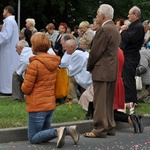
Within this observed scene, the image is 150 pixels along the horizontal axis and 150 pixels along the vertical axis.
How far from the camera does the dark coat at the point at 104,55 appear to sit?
11.0m

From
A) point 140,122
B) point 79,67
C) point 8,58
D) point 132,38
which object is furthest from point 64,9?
point 140,122

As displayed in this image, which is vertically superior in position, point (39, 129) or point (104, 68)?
point (104, 68)

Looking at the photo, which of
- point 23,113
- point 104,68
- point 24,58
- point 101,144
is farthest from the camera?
point 24,58

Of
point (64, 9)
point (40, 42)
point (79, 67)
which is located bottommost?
point (64, 9)

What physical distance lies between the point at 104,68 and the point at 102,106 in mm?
599

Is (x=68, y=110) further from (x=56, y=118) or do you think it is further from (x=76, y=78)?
(x=76, y=78)

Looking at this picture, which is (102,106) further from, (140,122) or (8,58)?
(8,58)

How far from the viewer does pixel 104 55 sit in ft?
36.5

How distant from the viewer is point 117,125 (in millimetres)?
12617

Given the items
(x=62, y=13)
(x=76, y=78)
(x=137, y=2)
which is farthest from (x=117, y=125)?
(x=137, y=2)

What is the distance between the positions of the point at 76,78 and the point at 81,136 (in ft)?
12.2

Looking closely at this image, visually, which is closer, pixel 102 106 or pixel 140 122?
pixel 102 106

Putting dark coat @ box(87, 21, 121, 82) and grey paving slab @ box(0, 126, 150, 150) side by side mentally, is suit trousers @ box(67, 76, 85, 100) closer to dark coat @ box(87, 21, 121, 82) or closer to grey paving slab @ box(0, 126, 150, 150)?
grey paving slab @ box(0, 126, 150, 150)

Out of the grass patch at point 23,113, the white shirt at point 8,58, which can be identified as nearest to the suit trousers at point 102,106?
the grass patch at point 23,113
